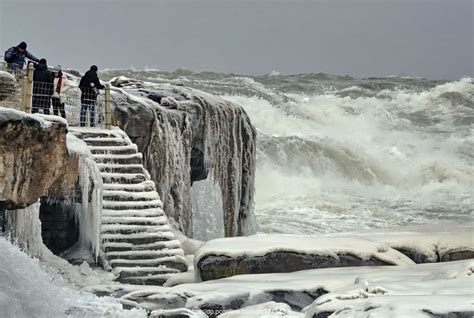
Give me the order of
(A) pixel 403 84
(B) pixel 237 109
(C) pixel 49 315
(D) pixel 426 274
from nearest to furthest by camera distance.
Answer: (C) pixel 49 315 → (D) pixel 426 274 → (B) pixel 237 109 → (A) pixel 403 84

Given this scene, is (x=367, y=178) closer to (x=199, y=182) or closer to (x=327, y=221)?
(x=327, y=221)

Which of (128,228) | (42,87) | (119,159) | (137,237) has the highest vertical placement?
(42,87)

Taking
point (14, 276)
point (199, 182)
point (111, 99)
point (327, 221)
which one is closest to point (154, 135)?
point (111, 99)

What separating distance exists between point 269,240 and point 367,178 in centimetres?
2426

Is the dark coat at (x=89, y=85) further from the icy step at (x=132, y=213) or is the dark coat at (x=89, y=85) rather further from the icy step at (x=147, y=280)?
the icy step at (x=147, y=280)

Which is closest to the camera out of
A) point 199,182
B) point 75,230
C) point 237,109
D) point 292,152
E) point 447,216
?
point 75,230

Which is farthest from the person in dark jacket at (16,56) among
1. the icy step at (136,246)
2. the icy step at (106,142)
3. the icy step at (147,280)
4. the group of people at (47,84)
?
the icy step at (147,280)

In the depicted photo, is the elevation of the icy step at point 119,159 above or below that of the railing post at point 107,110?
below

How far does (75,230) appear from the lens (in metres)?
12.0

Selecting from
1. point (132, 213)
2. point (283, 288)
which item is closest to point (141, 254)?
point (132, 213)

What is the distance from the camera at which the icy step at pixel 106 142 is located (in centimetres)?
1244

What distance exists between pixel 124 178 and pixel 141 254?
4.80ft

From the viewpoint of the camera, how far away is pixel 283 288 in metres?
7.94

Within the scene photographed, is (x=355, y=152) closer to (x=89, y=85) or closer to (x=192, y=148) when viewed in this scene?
(x=192, y=148)
